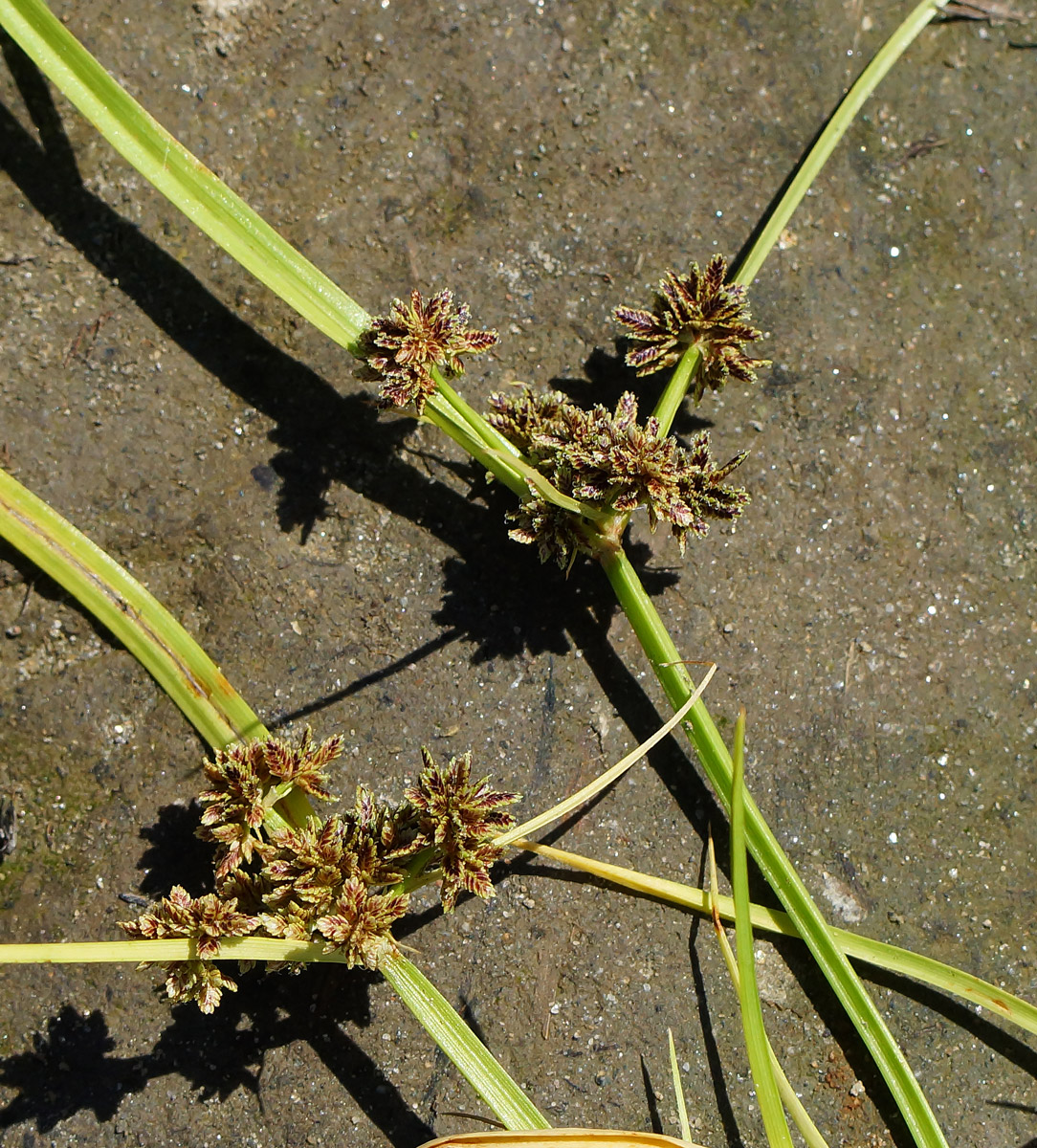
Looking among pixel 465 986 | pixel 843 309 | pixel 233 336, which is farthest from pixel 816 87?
pixel 465 986

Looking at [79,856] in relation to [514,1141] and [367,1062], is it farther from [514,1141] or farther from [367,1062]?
[514,1141]

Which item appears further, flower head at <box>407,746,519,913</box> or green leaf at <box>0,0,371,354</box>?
green leaf at <box>0,0,371,354</box>

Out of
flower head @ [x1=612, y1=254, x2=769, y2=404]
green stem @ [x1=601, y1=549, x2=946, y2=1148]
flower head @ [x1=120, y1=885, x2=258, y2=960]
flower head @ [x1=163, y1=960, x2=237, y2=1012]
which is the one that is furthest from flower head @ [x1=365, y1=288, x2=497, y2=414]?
flower head @ [x1=163, y1=960, x2=237, y2=1012]

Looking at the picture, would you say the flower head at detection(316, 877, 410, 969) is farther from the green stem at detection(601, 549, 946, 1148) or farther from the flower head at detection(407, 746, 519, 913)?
the green stem at detection(601, 549, 946, 1148)

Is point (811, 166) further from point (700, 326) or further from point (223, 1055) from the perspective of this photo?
point (223, 1055)

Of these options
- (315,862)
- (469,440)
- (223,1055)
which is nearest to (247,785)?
(315,862)

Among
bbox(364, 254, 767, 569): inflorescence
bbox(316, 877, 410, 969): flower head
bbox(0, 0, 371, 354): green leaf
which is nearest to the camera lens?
bbox(316, 877, 410, 969): flower head

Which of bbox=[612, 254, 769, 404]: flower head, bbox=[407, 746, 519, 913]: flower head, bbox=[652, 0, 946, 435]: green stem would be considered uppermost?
bbox=[652, 0, 946, 435]: green stem
